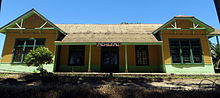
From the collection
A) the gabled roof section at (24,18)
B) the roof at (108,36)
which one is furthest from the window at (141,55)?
the gabled roof section at (24,18)

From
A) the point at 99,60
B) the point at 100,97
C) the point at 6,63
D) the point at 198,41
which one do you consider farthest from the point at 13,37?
the point at 198,41

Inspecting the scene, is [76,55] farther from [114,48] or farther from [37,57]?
→ [37,57]

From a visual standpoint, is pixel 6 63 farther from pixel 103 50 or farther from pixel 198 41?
pixel 198 41

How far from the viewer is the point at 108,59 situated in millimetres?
12477

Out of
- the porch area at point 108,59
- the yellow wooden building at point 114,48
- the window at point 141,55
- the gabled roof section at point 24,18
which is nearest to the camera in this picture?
the yellow wooden building at point 114,48

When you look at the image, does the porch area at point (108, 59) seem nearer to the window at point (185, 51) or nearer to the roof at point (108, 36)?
the roof at point (108, 36)

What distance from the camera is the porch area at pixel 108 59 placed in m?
12.0

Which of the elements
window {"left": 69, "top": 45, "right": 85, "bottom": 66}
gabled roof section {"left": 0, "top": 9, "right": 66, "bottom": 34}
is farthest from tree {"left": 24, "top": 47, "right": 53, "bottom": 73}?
window {"left": 69, "top": 45, "right": 85, "bottom": 66}

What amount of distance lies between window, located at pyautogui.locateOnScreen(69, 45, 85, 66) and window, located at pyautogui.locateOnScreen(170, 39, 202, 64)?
8151 millimetres

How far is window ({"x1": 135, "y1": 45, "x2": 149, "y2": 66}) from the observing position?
39.9ft

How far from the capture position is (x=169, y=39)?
11.5 meters

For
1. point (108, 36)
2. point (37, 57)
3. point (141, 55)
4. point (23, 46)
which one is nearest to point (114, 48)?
point (108, 36)

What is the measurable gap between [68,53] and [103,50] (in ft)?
11.1

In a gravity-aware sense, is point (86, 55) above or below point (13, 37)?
below
